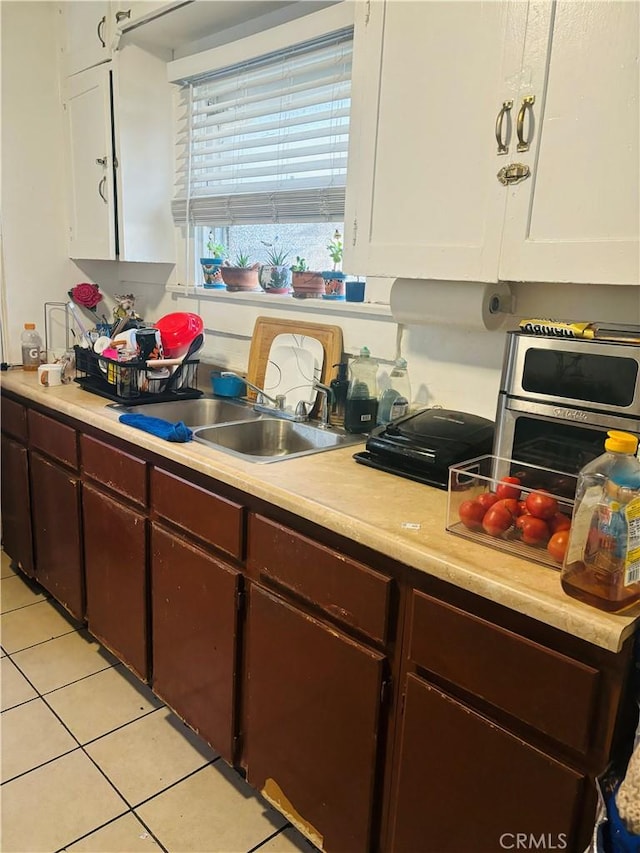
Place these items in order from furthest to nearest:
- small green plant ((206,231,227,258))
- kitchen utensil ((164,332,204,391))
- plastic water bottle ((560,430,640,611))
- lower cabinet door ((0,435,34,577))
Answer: small green plant ((206,231,227,258)) → lower cabinet door ((0,435,34,577)) → kitchen utensil ((164,332,204,391)) → plastic water bottle ((560,430,640,611))

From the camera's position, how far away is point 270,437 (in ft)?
6.96

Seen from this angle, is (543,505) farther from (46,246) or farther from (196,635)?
(46,246)

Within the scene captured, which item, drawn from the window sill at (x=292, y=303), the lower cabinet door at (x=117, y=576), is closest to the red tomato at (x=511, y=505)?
the window sill at (x=292, y=303)

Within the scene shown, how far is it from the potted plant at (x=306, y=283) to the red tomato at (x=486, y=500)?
122 cm

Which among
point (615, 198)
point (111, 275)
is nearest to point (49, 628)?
point (111, 275)

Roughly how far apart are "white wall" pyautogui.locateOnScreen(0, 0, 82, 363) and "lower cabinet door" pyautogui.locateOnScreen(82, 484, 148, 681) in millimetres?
1161

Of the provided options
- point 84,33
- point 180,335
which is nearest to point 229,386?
point 180,335

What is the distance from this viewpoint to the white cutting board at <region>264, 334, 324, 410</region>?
2.16 meters

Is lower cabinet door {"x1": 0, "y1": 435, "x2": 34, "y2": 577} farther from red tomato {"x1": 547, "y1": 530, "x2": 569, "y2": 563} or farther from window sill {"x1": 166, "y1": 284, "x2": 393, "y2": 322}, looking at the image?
red tomato {"x1": 547, "y1": 530, "x2": 569, "y2": 563}

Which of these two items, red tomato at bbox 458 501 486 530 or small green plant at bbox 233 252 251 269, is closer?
red tomato at bbox 458 501 486 530

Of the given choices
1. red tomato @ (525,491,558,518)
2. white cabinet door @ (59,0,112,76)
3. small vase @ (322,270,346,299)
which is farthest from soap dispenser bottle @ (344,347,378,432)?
white cabinet door @ (59,0,112,76)

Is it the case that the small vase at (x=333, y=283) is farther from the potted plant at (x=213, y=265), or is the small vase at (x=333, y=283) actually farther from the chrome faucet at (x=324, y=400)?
the potted plant at (x=213, y=265)

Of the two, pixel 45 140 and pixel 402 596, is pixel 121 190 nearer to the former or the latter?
pixel 45 140

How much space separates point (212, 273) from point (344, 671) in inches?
71.3
